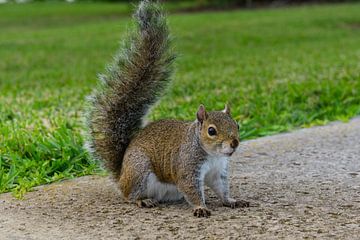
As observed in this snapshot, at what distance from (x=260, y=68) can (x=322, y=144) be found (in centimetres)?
416

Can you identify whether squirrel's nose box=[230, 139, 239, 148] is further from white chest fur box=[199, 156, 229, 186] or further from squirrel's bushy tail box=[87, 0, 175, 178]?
squirrel's bushy tail box=[87, 0, 175, 178]

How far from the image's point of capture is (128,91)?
376 cm

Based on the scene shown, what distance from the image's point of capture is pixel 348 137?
16.5 feet

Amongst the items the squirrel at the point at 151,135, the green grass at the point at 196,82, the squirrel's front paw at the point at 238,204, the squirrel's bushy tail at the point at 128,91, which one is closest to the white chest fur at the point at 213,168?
the squirrel at the point at 151,135

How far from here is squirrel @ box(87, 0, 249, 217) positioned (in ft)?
10.9

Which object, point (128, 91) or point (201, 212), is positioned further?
point (128, 91)

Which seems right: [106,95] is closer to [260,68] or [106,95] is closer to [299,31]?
[260,68]

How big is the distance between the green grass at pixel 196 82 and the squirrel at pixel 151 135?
21.5 inches

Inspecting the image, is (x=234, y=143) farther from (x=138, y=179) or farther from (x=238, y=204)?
(x=138, y=179)

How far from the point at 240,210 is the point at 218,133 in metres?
0.41

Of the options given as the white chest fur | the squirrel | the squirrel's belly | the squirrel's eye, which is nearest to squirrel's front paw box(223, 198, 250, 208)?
the squirrel

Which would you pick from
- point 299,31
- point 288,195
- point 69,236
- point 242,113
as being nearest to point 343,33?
point 299,31

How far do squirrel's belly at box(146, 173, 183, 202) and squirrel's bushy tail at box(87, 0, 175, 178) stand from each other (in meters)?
0.31

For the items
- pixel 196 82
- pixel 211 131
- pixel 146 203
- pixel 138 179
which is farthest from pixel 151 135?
pixel 196 82
